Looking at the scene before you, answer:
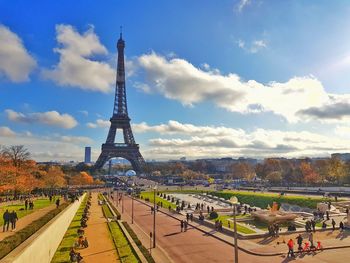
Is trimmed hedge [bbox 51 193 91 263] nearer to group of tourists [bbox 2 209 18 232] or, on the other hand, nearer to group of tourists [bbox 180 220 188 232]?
group of tourists [bbox 2 209 18 232]

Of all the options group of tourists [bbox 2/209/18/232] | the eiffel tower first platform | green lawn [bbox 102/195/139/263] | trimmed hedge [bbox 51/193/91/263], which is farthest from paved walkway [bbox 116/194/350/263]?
the eiffel tower first platform

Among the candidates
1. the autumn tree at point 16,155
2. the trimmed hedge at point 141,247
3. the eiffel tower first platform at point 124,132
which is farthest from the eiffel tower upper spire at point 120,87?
the trimmed hedge at point 141,247

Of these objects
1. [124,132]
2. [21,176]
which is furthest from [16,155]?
[124,132]

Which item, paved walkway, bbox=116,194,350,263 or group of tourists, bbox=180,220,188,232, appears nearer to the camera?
paved walkway, bbox=116,194,350,263

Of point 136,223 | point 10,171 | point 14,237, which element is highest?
point 10,171

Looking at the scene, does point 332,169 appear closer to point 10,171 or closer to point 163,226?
point 163,226

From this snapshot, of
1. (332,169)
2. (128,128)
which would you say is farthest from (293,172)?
(128,128)
